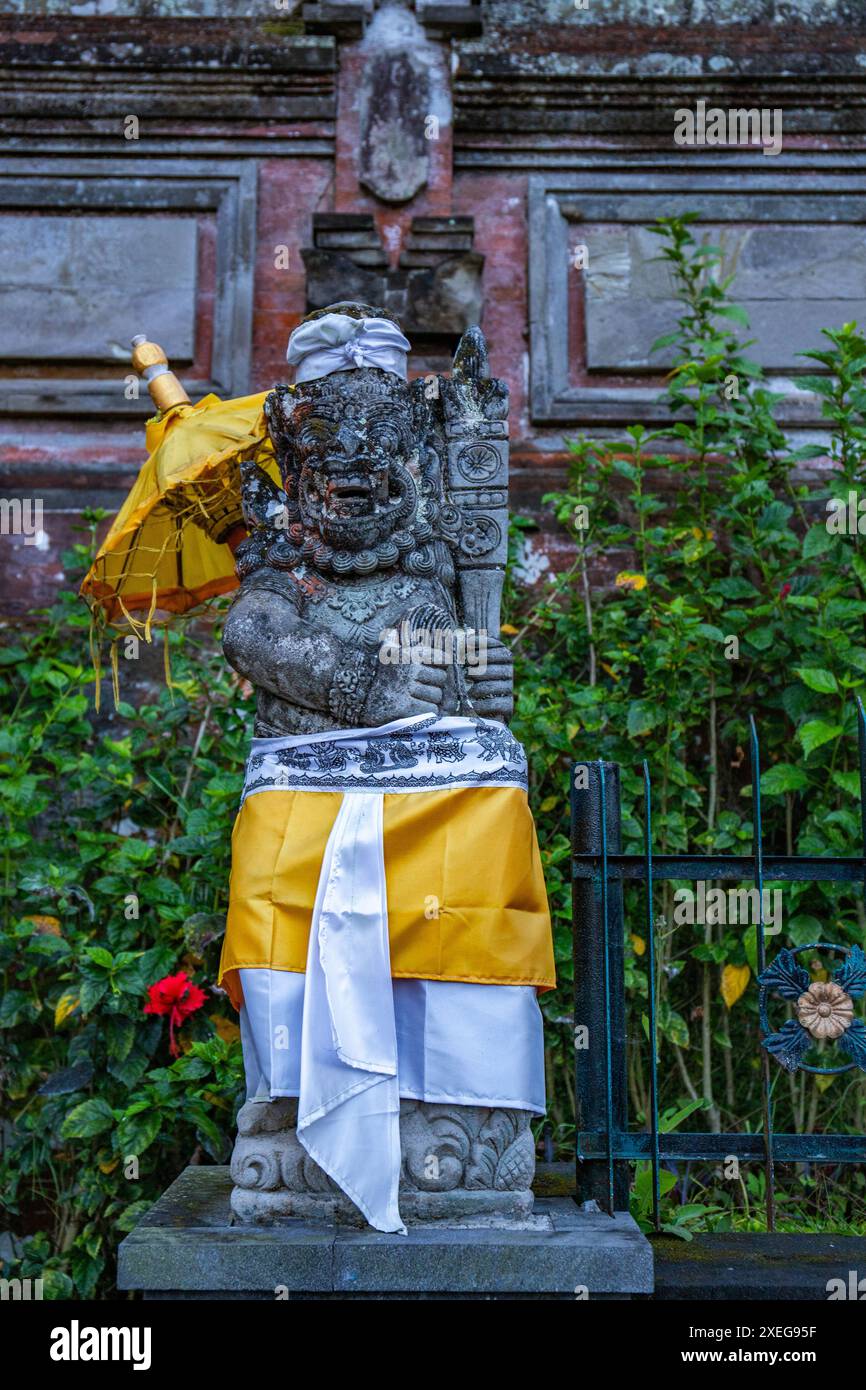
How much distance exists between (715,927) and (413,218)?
11.5 ft

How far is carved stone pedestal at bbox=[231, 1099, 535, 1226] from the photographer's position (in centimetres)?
341

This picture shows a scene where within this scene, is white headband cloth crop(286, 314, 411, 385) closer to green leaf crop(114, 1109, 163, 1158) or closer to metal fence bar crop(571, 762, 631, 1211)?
metal fence bar crop(571, 762, 631, 1211)

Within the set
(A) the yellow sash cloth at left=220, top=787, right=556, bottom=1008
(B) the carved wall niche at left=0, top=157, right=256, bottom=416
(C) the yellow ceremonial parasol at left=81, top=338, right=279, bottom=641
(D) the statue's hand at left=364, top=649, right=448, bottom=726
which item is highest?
(B) the carved wall niche at left=0, top=157, right=256, bottom=416

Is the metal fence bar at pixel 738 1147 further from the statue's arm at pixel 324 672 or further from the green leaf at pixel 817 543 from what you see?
the green leaf at pixel 817 543

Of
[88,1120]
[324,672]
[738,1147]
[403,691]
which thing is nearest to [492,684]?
[403,691]

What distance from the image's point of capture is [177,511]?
13.8 feet

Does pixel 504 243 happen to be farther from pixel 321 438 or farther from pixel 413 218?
pixel 321 438

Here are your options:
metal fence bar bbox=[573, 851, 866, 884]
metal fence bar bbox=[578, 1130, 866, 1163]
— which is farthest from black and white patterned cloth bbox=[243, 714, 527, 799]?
metal fence bar bbox=[578, 1130, 866, 1163]

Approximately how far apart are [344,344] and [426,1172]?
2.17 m

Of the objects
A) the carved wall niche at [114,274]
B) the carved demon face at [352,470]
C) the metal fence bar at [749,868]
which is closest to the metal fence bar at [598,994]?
the metal fence bar at [749,868]

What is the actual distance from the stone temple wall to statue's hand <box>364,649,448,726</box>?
2.94 m

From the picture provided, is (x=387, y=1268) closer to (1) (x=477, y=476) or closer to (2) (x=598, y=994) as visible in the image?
(2) (x=598, y=994)

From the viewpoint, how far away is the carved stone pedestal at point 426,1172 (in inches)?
134

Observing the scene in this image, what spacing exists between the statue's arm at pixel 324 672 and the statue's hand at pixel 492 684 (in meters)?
0.17
